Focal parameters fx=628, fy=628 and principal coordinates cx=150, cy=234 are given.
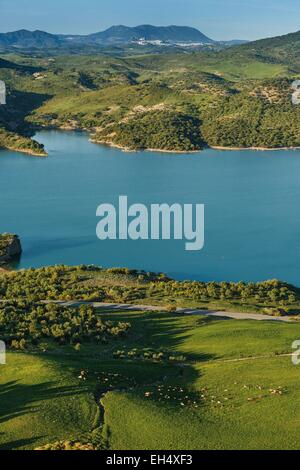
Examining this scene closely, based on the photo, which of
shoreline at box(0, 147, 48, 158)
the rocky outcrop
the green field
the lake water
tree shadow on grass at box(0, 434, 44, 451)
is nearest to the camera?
tree shadow on grass at box(0, 434, 44, 451)

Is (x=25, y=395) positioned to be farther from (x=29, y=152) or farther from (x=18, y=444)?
(x=29, y=152)

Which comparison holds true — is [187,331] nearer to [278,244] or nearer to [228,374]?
[228,374]

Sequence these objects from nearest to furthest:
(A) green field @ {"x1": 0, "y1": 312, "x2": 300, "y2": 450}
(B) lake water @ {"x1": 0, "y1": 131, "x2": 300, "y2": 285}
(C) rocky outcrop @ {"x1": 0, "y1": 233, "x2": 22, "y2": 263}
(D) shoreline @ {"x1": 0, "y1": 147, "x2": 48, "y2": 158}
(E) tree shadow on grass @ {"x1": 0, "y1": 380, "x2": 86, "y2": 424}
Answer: (A) green field @ {"x1": 0, "y1": 312, "x2": 300, "y2": 450}
(E) tree shadow on grass @ {"x1": 0, "y1": 380, "x2": 86, "y2": 424}
(C) rocky outcrop @ {"x1": 0, "y1": 233, "x2": 22, "y2": 263}
(B) lake water @ {"x1": 0, "y1": 131, "x2": 300, "y2": 285}
(D) shoreline @ {"x1": 0, "y1": 147, "x2": 48, "y2": 158}

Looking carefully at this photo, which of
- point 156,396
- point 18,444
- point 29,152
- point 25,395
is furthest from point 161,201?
point 18,444

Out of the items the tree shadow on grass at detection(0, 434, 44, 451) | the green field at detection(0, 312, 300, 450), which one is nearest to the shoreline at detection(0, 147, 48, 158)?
the green field at detection(0, 312, 300, 450)

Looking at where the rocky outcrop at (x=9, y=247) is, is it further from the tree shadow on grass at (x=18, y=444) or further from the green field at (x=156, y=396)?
the tree shadow on grass at (x=18, y=444)

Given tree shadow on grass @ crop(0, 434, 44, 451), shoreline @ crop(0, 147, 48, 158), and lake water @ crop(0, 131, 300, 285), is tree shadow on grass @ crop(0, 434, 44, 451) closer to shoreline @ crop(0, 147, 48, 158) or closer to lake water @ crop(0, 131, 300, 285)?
lake water @ crop(0, 131, 300, 285)
